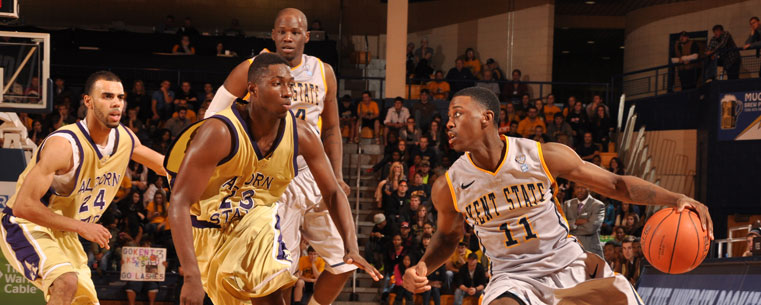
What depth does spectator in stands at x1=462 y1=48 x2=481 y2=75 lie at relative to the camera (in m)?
19.3

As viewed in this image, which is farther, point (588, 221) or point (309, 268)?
point (309, 268)

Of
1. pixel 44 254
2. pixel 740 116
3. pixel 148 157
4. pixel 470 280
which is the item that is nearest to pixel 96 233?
pixel 44 254

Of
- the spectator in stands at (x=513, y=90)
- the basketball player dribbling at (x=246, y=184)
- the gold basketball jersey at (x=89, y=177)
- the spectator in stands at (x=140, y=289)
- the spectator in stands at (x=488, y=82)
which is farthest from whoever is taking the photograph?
the spectator in stands at (x=513, y=90)

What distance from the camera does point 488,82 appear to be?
1739cm

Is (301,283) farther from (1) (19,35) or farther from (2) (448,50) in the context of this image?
(2) (448,50)

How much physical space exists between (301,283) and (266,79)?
23.1ft

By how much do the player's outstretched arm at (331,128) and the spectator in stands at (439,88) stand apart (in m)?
11.8

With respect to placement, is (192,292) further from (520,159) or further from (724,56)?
(724,56)

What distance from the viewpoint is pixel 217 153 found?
3.93 meters

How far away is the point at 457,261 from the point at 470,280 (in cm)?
33

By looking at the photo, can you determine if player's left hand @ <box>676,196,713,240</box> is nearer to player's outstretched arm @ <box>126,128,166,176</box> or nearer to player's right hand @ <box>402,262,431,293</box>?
player's right hand @ <box>402,262,431,293</box>

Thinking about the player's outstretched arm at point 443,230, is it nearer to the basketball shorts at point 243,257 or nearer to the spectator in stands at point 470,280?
the basketball shorts at point 243,257

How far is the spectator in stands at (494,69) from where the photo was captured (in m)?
18.6

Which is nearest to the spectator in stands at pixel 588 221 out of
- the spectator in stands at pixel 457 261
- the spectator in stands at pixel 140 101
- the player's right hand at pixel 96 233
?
the spectator in stands at pixel 457 261
